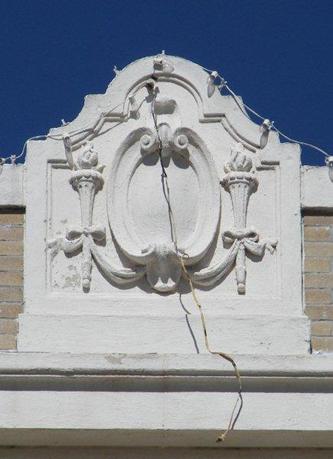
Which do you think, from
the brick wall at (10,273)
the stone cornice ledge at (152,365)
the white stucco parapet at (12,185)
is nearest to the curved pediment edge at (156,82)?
the white stucco parapet at (12,185)

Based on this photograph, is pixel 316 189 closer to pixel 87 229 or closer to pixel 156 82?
pixel 156 82

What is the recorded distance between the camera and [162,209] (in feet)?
32.0

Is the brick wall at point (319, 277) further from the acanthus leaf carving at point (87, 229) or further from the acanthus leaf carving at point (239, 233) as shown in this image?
the acanthus leaf carving at point (87, 229)

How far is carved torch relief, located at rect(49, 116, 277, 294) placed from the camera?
966cm

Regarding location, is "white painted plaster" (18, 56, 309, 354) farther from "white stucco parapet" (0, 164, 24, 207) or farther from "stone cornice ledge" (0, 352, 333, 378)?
A: "stone cornice ledge" (0, 352, 333, 378)

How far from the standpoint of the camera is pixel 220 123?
9.95 meters

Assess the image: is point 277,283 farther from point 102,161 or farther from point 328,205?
point 102,161

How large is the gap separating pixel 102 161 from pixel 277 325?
129cm

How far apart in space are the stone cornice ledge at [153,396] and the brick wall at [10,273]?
0.28m

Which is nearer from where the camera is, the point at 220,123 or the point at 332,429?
the point at 332,429

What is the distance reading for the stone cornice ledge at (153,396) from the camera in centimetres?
930

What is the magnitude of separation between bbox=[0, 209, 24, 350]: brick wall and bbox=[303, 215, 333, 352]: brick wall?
4.96 feet

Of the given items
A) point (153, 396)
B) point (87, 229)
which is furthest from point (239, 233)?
point (153, 396)

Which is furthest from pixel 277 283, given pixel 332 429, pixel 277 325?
pixel 332 429
